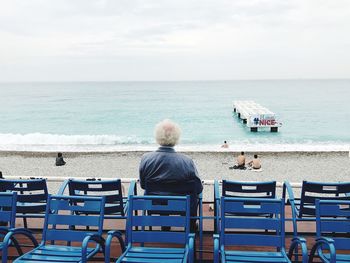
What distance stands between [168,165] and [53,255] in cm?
139

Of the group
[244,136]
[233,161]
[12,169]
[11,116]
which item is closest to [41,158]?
[12,169]

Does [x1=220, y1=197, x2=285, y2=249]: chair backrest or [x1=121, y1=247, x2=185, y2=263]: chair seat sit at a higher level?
[x1=220, y1=197, x2=285, y2=249]: chair backrest

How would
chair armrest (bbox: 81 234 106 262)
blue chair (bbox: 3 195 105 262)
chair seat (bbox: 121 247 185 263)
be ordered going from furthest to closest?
blue chair (bbox: 3 195 105 262) < chair seat (bbox: 121 247 185 263) < chair armrest (bbox: 81 234 106 262)

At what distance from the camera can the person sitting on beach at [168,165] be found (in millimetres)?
4105

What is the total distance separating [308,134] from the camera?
149ft

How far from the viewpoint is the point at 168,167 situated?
411 centimetres

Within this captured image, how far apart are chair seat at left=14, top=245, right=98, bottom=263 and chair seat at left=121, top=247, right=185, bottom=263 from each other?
355 mm

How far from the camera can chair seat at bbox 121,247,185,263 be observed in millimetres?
3346

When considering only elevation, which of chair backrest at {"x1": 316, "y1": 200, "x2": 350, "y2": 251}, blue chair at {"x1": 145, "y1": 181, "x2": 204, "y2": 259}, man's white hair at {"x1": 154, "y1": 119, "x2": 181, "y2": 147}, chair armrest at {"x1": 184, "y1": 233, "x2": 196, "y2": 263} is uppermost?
man's white hair at {"x1": 154, "y1": 119, "x2": 181, "y2": 147}

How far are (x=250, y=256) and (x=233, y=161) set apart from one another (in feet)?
62.9

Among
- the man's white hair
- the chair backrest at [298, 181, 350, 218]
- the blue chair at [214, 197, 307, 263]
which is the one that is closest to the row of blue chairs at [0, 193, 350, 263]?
the blue chair at [214, 197, 307, 263]

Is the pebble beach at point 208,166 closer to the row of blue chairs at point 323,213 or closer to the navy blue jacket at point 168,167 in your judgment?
the row of blue chairs at point 323,213

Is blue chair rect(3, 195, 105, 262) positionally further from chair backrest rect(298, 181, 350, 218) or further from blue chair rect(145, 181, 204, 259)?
chair backrest rect(298, 181, 350, 218)

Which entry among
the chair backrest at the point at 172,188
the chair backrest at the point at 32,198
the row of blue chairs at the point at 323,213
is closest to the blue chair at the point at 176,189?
the chair backrest at the point at 172,188
